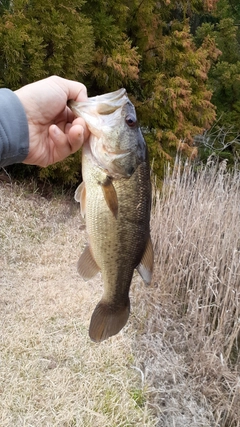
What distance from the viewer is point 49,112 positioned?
5.39ft

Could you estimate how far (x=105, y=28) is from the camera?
5.60 metres

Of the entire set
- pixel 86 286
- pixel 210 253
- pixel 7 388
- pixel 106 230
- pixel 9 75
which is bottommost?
pixel 86 286

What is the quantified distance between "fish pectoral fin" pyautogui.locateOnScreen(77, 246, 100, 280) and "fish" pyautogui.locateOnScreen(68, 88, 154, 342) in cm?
3

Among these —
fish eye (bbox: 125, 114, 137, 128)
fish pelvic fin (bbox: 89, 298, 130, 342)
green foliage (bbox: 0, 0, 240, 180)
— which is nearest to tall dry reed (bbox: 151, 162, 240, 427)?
fish pelvic fin (bbox: 89, 298, 130, 342)

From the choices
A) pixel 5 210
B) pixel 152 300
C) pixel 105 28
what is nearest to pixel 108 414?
pixel 152 300

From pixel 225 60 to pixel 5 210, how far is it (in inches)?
213

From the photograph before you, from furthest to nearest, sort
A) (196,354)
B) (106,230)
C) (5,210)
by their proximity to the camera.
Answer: (5,210), (196,354), (106,230)

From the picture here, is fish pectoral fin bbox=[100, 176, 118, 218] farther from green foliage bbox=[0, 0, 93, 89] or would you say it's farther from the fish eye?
green foliage bbox=[0, 0, 93, 89]

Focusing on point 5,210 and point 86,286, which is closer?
point 86,286

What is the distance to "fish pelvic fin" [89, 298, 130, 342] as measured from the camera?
1.51 m

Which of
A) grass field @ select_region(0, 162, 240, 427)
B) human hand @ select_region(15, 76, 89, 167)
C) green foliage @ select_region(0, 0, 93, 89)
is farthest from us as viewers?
green foliage @ select_region(0, 0, 93, 89)

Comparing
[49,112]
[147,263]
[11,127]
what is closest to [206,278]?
[147,263]

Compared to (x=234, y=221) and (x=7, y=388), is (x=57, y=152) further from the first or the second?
(x=234, y=221)

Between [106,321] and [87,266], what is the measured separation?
187mm
